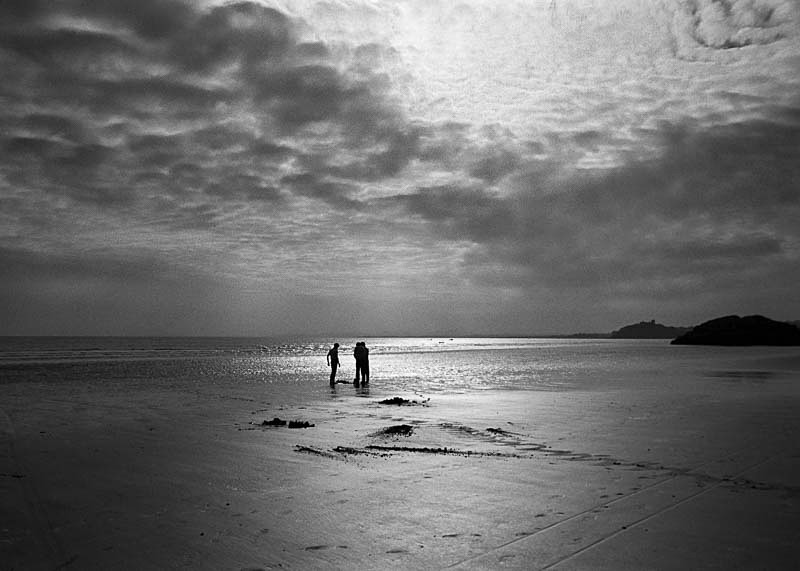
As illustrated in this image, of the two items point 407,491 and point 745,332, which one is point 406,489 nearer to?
point 407,491

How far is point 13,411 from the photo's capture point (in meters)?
20.6

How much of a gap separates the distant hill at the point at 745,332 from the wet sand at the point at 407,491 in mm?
110446

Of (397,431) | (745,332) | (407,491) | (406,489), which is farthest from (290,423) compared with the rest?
(745,332)

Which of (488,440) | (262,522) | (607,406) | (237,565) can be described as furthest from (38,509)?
(607,406)

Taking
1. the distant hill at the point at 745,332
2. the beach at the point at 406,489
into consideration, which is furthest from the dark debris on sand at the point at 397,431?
the distant hill at the point at 745,332

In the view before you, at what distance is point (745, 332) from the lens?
11462cm

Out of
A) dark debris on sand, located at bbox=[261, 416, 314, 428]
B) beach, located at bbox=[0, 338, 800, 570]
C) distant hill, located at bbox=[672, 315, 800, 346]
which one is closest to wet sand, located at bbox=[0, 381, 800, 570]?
beach, located at bbox=[0, 338, 800, 570]

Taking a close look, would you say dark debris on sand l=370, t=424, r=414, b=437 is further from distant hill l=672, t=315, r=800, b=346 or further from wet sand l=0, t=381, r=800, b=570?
distant hill l=672, t=315, r=800, b=346

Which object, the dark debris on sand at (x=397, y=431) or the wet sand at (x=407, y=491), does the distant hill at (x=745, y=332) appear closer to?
the wet sand at (x=407, y=491)

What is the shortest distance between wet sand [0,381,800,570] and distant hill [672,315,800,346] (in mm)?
110446

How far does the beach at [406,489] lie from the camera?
20.5 ft

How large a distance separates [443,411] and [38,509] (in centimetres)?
1318

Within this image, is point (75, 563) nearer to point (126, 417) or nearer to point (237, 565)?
point (237, 565)

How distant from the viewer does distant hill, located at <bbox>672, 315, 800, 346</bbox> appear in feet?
361
